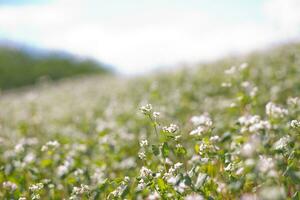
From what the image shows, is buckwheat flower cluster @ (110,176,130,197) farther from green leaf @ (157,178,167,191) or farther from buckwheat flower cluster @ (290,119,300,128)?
buckwheat flower cluster @ (290,119,300,128)

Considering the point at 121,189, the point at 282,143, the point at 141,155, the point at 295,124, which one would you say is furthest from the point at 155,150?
the point at 295,124

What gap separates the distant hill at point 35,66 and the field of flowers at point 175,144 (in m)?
17.6

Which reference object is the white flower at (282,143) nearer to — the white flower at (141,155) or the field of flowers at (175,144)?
the field of flowers at (175,144)

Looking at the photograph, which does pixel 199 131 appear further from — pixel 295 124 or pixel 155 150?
pixel 295 124

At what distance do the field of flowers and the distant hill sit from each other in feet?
57.7

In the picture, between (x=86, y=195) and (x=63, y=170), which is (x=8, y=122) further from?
(x=86, y=195)

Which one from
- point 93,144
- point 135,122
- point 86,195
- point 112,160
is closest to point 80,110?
point 135,122

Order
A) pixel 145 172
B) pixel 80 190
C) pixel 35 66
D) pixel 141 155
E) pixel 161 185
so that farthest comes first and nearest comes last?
1. pixel 35 66
2. pixel 141 155
3. pixel 80 190
4. pixel 145 172
5. pixel 161 185

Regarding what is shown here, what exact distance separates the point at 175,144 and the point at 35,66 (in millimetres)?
29530

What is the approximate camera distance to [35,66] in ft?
113

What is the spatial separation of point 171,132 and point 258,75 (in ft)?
22.0

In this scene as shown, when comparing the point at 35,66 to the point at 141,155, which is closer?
the point at 141,155

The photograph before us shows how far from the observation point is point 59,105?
1558 cm

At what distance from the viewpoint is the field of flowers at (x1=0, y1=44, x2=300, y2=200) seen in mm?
3902
